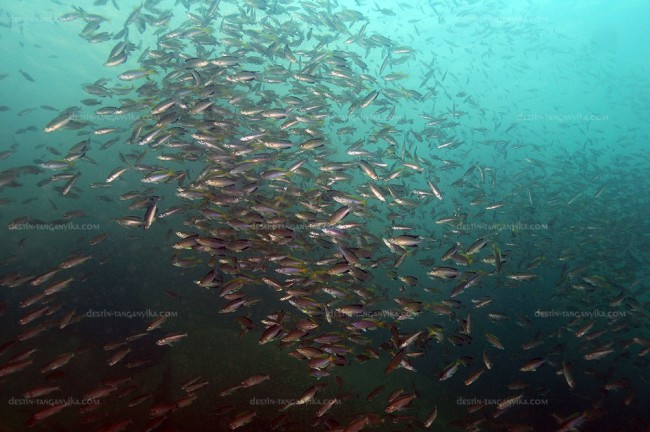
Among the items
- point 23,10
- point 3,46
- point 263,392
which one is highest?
point 23,10

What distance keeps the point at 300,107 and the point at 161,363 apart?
7.73 meters

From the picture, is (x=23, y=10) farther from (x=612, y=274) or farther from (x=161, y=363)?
(x=612, y=274)

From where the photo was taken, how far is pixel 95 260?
11523 mm

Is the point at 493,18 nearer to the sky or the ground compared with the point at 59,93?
nearer to the sky

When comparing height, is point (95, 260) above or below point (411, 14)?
below

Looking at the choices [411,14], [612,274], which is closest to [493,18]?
[411,14]

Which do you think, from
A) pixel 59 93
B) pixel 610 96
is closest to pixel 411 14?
pixel 610 96

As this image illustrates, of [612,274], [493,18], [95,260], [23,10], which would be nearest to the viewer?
[95,260]

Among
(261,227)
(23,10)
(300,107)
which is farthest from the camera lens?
(23,10)

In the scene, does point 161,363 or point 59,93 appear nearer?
point 161,363

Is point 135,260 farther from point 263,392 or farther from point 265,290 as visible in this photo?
point 263,392

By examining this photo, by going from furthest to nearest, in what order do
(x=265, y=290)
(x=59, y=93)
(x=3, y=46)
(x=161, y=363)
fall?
(x=59, y=93), (x=3, y=46), (x=265, y=290), (x=161, y=363)

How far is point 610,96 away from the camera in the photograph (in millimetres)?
56406

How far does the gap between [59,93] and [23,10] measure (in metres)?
6.03
